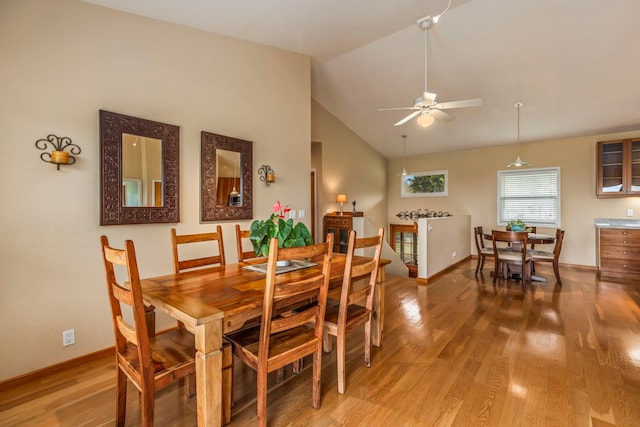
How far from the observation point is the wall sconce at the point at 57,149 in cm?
214

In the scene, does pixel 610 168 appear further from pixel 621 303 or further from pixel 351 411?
pixel 351 411

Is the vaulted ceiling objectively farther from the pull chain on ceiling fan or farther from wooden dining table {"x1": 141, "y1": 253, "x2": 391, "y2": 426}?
wooden dining table {"x1": 141, "y1": 253, "x2": 391, "y2": 426}

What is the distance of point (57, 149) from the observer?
86.6 inches

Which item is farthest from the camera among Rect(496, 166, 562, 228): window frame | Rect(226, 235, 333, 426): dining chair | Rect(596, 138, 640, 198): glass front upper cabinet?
Rect(496, 166, 562, 228): window frame

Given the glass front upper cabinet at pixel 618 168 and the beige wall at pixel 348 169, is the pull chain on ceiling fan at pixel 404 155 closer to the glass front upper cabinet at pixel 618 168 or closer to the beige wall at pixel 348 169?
the beige wall at pixel 348 169

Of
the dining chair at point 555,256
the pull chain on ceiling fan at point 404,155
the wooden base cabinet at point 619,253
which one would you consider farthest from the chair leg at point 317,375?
the wooden base cabinet at point 619,253

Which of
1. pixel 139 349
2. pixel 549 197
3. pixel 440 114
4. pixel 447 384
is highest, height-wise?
pixel 440 114

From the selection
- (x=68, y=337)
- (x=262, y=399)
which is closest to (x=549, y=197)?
(x=262, y=399)

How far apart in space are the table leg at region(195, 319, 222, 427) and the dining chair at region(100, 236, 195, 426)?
0.63 ft

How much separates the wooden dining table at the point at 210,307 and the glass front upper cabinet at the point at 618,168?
6.08 meters

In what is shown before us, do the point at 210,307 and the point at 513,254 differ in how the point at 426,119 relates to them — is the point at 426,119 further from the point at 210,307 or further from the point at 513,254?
the point at 513,254

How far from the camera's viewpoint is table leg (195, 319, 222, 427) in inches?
52.4

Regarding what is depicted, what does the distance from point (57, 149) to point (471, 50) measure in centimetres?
458

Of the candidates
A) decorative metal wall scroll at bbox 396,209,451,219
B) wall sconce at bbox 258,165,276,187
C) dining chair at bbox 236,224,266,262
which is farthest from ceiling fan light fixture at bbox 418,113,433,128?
decorative metal wall scroll at bbox 396,209,451,219
